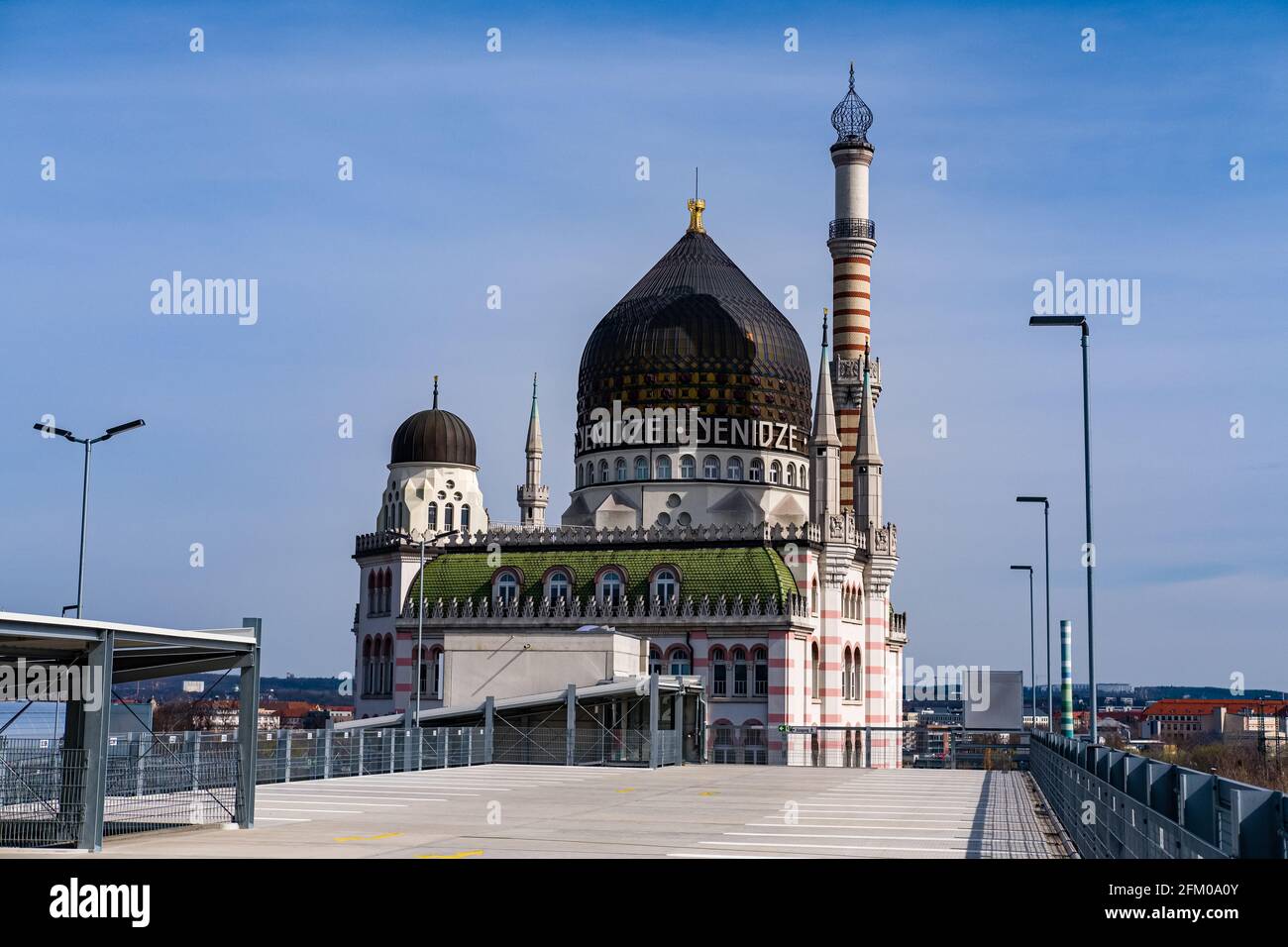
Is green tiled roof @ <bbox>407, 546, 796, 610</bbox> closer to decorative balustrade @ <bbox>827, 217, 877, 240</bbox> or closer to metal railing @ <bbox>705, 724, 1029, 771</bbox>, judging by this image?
metal railing @ <bbox>705, 724, 1029, 771</bbox>

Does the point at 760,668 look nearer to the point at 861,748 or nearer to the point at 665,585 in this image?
the point at 665,585

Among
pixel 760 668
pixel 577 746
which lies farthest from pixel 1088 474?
pixel 760 668

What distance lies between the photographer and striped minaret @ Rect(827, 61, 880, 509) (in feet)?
328

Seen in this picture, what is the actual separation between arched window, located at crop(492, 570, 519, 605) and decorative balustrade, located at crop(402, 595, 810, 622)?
27 cm

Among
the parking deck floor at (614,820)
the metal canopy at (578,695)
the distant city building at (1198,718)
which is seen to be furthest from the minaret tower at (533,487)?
the distant city building at (1198,718)

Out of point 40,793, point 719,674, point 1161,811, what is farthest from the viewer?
point 719,674

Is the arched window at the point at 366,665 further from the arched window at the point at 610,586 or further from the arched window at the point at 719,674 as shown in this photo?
the arched window at the point at 719,674

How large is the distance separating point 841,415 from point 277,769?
62.2 m

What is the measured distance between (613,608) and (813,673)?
1151cm

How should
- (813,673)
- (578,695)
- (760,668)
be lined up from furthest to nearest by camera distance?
(813,673), (760,668), (578,695)

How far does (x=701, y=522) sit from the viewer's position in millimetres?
96062

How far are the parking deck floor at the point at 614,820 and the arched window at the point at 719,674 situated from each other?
114 ft

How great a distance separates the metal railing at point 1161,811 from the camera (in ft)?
45.7
